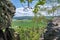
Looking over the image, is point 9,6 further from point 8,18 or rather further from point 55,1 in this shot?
point 55,1

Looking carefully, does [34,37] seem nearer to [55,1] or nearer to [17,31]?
[17,31]

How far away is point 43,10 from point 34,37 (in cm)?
61

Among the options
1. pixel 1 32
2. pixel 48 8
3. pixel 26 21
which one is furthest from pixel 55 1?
pixel 26 21

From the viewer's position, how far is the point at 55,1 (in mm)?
3670

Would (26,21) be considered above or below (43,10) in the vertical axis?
below

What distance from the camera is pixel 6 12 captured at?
3219 millimetres

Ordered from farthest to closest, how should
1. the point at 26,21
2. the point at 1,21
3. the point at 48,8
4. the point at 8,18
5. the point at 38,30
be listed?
the point at 26,21 → the point at 38,30 → the point at 48,8 → the point at 8,18 → the point at 1,21

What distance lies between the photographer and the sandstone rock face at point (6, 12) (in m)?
2.98

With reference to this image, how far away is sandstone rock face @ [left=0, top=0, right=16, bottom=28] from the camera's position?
2.98 meters

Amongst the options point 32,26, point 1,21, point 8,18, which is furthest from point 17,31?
point 1,21

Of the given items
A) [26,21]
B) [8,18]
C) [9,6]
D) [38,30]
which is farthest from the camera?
[26,21]

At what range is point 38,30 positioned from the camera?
4.67m

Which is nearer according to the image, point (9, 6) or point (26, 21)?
point (9, 6)

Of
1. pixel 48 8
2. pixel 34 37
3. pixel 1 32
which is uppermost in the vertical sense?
pixel 48 8
